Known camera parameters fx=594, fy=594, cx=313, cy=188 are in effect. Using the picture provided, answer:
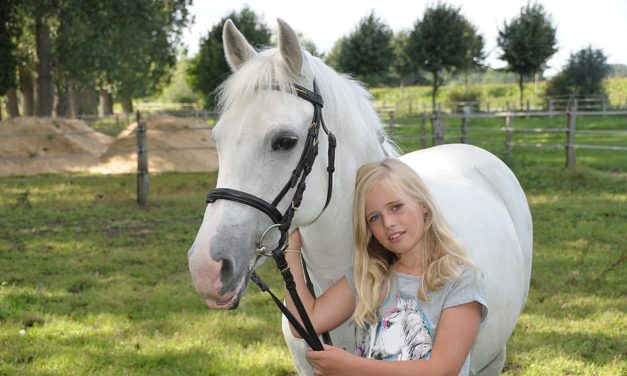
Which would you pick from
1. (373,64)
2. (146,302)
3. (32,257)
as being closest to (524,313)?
(146,302)

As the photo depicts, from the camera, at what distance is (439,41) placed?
33.1 m

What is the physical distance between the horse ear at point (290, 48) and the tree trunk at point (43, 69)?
59.6 ft

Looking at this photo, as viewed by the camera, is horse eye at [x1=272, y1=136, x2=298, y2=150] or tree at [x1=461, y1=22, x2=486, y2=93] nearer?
horse eye at [x1=272, y1=136, x2=298, y2=150]

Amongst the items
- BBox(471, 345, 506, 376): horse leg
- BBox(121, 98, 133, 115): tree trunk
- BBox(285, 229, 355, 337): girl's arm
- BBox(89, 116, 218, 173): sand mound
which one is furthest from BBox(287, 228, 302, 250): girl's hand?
BBox(121, 98, 133, 115): tree trunk

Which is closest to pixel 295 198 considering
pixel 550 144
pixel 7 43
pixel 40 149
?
pixel 550 144

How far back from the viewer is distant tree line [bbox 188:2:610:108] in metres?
29.2

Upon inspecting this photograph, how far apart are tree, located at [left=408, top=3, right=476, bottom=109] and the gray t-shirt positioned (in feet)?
105

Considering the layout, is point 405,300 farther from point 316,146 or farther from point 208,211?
point 208,211

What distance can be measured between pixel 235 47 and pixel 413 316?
3.60 ft

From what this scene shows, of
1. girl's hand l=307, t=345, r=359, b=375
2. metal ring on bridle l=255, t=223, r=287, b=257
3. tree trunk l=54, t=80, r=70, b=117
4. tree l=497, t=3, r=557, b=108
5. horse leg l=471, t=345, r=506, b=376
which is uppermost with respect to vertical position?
tree l=497, t=3, r=557, b=108

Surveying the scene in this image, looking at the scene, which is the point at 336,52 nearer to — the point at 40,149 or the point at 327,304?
the point at 40,149

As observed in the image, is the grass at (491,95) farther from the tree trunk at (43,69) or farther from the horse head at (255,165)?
the horse head at (255,165)

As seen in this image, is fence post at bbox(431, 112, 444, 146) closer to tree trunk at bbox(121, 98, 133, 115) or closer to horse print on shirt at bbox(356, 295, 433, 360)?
horse print on shirt at bbox(356, 295, 433, 360)

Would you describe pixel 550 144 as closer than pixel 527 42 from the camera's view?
Yes
